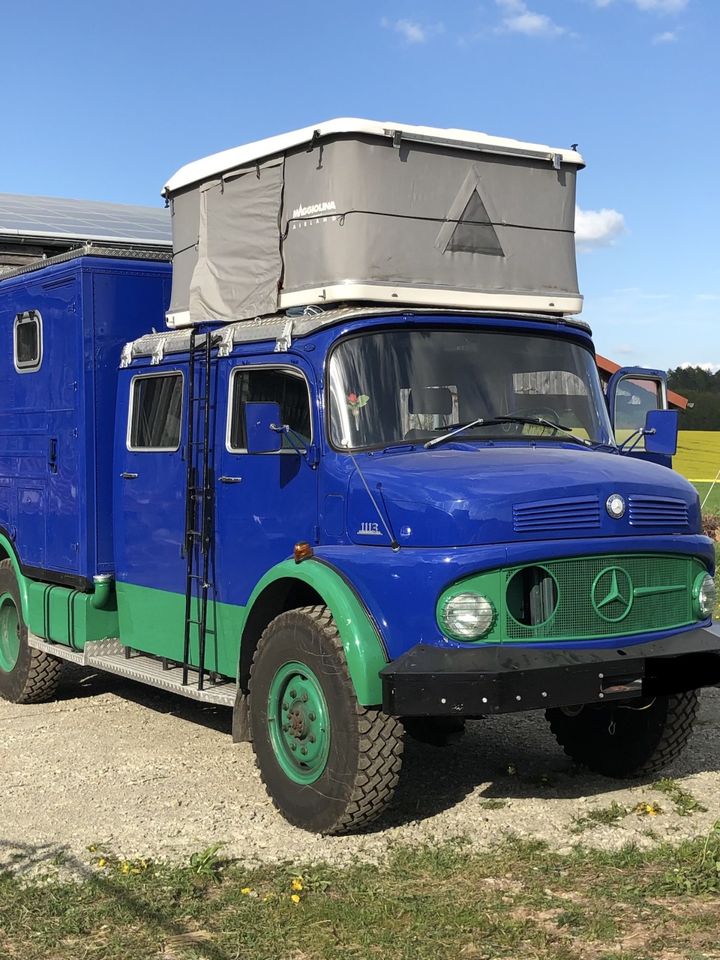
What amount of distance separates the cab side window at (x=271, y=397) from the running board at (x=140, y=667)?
4.60 feet

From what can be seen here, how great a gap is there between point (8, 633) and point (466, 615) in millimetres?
5321

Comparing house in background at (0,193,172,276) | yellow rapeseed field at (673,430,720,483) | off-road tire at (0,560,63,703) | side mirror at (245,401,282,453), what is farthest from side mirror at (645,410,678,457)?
yellow rapeseed field at (673,430,720,483)

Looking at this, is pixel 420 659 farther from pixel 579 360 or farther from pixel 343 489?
pixel 579 360

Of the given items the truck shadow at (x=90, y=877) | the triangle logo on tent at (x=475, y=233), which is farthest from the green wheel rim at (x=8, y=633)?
the triangle logo on tent at (x=475, y=233)

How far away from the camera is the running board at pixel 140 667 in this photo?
714 centimetres

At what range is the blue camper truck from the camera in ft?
18.7

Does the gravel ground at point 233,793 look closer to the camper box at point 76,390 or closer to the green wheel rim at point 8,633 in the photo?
the green wheel rim at point 8,633

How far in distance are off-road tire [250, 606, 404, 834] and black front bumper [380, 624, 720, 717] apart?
289 mm

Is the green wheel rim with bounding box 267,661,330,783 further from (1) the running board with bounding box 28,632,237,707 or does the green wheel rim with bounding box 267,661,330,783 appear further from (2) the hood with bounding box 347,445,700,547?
(2) the hood with bounding box 347,445,700,547

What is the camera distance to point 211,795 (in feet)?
22.4

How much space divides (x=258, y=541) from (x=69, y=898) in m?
2.30

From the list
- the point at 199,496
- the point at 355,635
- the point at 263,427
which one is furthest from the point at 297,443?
the point at 355,635

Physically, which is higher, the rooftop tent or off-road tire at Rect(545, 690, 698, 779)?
the rooftop tent

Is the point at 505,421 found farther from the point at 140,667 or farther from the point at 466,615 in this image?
the point at 140,667
